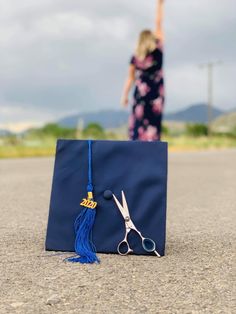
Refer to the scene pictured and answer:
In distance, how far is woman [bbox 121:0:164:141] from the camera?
720cm

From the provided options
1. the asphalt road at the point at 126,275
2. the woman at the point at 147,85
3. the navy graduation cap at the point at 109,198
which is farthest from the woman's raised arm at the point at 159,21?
the navy graduation cap at the point at 109,198

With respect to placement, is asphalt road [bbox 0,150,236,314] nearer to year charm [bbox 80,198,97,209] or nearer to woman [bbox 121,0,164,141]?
year charm [bbox 80,198,97,209]

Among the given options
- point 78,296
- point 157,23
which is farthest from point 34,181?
point 78,296

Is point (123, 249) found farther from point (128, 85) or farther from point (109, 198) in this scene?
point (128, 85)

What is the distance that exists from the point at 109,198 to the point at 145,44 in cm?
416

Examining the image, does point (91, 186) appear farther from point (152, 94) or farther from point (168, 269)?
point (152, 94)

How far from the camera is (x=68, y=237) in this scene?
10.9 feet

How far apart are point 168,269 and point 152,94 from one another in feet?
15.6

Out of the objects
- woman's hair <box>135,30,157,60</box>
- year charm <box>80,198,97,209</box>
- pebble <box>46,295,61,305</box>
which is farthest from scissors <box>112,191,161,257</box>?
woman's hair <box>135,30,157,60</box>

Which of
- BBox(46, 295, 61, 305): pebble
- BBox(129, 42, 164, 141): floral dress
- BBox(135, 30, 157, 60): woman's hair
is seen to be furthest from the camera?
BBox(129, 42, 164, 141): floral dress

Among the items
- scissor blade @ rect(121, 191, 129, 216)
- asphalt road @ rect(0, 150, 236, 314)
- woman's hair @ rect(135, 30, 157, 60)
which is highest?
woman's hair @ rect(135, 30, 157, 60)

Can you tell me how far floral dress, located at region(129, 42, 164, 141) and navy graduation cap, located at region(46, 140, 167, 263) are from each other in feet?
13.3

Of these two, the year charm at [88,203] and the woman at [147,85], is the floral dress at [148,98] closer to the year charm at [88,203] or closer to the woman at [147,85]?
the woman at [147,85]

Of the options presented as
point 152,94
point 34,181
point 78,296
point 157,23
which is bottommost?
point 78,296
